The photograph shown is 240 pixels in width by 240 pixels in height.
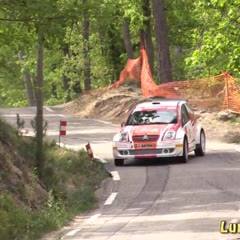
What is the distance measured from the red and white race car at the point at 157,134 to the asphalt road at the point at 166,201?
376 mm

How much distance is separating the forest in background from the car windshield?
2931 mm

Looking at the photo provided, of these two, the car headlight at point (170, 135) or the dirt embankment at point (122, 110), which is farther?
the dirt embankment at point (122, 110)

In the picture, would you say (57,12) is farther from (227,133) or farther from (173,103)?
(227,133)

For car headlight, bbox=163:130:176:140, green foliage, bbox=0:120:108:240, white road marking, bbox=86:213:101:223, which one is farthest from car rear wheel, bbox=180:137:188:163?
white road marking, bbox=86:213:101:223

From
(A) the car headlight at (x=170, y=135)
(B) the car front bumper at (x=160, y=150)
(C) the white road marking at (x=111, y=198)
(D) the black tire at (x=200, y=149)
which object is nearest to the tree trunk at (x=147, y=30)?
(D) the black tire at (x=200, y=149)

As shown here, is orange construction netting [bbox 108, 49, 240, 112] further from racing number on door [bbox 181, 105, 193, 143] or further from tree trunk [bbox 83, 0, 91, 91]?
tree trunk [bbox 83, 0, 91, 91]

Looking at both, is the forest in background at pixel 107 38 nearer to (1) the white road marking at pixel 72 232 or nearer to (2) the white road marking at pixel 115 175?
(2) the white road marking at pixel 115 175

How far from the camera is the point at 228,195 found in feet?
52.7

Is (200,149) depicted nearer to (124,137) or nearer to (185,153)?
(185,153)

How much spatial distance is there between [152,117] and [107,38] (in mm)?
32059

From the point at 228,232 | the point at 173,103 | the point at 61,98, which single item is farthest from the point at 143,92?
→ the point at 61,98

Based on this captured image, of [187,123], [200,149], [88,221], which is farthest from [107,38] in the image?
[88,221]

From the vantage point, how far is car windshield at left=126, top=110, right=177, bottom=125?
870 inches

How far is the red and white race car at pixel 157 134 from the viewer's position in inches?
835
